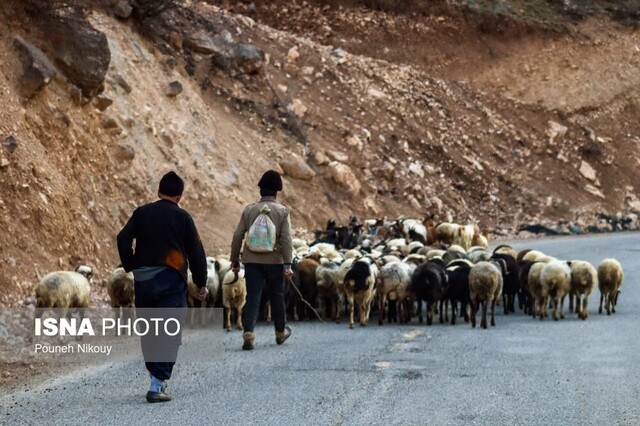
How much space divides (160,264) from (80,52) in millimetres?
13119

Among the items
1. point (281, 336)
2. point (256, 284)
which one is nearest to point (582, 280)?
point (281, 336)

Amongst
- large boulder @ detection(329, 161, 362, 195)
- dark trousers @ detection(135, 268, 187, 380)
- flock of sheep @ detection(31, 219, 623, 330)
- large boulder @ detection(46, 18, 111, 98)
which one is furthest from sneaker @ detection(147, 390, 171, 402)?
large boulder @ detection(329, 161, 362, 195)

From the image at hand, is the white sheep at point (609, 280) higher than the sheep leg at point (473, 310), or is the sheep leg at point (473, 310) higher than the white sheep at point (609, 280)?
the white sheep at point (609, 280)

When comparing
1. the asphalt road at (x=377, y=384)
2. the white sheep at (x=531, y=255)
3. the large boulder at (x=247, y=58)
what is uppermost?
the large boulder at (x=247, y=58)

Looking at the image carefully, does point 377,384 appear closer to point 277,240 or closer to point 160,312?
point 160,312

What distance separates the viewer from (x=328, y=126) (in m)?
33.3

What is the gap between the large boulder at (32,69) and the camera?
18.4m

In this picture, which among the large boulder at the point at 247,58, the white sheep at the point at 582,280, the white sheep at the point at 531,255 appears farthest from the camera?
the large boulder at the point at 247,58

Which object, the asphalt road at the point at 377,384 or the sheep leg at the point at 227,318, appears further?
the sheep leg at the point at 227,318

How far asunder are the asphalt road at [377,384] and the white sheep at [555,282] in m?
1.55

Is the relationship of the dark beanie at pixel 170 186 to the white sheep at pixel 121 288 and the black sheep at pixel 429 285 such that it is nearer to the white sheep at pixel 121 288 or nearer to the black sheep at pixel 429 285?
the white sheep at pixel 121 288

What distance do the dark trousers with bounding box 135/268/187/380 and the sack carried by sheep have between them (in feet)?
8.37

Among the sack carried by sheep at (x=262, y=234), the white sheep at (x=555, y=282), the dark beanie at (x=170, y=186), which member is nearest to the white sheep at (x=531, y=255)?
the white sheep at (x=555, y=282)

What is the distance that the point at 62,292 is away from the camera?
1141 centimetres
